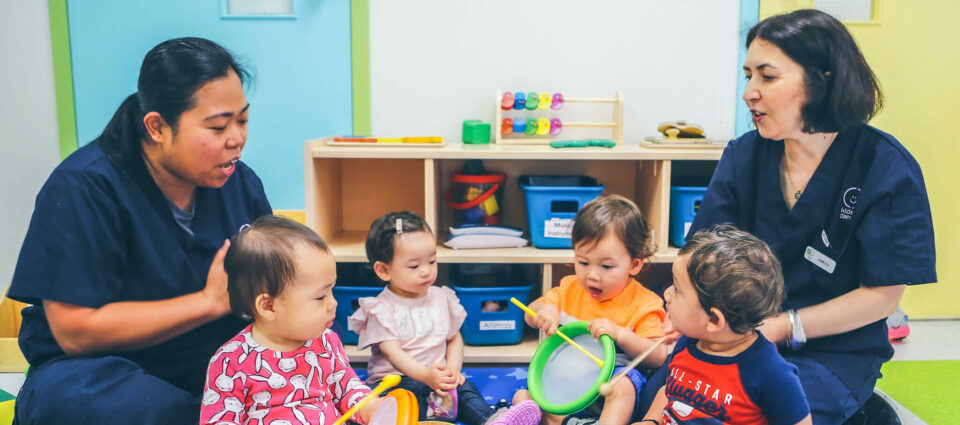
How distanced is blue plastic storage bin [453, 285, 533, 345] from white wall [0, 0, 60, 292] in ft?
A: 5.03

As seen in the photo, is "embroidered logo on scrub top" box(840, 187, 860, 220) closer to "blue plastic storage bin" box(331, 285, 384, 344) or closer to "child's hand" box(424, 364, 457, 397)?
"child's hand" box(424, 364, 457, 397)

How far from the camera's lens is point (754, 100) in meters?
1.59

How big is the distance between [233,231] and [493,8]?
51.4 inches

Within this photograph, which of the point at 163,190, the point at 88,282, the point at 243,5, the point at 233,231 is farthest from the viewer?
the point at 243,5

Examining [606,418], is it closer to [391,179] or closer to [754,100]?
[754,100]

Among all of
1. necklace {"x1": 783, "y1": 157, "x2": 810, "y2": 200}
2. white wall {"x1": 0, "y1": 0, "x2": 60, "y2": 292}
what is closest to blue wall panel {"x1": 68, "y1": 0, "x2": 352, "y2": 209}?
white wall {"x1": 0, "y1": 0, "x2": 60, "y2": 292}

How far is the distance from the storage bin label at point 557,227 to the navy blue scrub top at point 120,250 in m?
1.00

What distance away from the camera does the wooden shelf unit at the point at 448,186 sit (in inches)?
90.0

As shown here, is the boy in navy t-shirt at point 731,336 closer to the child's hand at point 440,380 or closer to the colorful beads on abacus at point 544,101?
the child's hand at point 440,380

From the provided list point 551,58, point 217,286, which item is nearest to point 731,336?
point 217,286

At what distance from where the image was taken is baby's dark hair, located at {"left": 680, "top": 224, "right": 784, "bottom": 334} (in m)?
1.28

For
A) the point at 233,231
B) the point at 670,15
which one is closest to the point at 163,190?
the point at 233,231

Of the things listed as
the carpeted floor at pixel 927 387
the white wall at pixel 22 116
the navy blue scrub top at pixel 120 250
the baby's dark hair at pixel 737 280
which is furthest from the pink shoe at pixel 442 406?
the white wall at pixel 22 116

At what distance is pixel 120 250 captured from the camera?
4.76 ft
